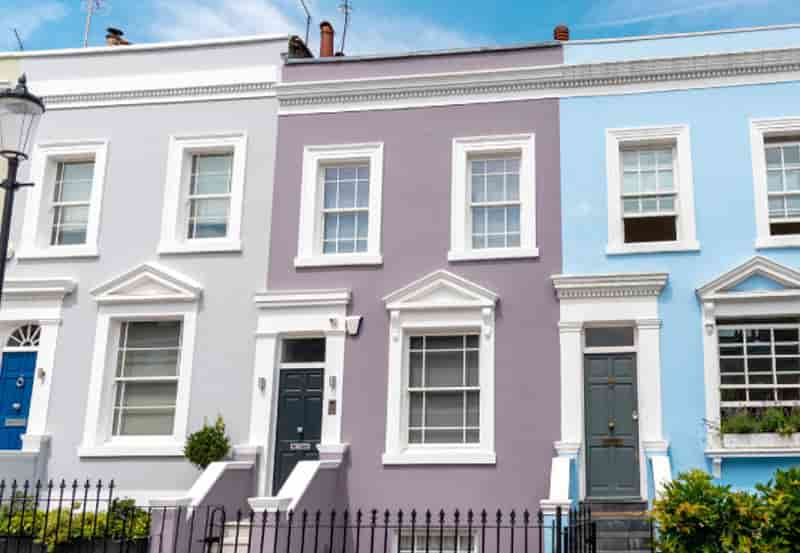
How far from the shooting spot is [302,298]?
16.2 metres

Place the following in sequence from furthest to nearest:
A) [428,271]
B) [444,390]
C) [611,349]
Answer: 1. [428,271]
2. [444,390]
3. [611,349]

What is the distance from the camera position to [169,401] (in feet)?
54.4

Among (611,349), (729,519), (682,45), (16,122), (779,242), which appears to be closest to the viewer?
(16,122)

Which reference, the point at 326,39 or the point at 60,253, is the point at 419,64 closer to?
the point at 326,39

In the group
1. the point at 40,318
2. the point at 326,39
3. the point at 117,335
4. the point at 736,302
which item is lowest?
the point at 117,335

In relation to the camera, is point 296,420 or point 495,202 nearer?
point 296,420

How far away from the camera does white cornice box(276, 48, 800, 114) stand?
620 inches

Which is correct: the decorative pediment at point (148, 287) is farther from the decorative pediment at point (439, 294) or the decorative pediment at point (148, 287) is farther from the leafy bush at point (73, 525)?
the leafy bush at point (73, 525)

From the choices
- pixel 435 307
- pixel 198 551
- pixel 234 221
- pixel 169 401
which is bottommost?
pixel 198 551

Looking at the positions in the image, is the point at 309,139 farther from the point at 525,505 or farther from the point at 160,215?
the point at 525,505

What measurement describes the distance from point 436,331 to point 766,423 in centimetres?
513

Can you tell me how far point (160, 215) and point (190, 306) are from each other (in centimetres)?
176

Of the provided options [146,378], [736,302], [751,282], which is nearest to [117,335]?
[146,378]

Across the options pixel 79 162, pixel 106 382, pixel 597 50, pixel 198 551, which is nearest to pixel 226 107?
pixel 79 162
